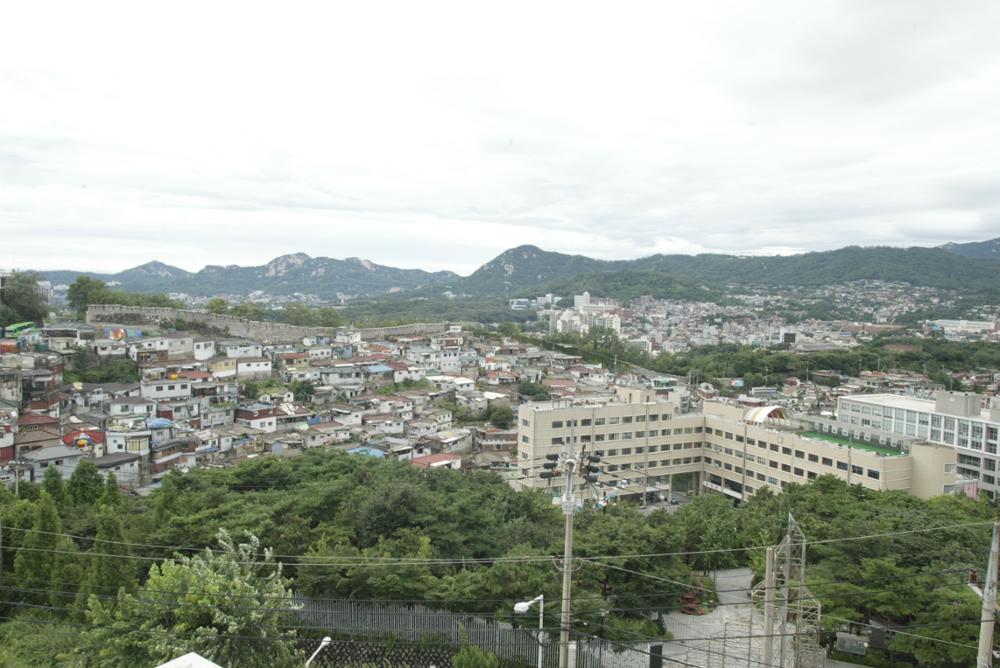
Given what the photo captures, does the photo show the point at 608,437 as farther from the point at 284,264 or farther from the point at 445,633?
the point at 284,264

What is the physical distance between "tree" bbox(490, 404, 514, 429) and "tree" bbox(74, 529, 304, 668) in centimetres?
2333

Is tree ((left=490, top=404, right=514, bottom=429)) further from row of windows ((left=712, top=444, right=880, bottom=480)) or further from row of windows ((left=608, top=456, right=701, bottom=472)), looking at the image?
row of windows ((left=712, top=444, right=880, bottom=480))

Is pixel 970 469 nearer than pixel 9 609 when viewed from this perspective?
No

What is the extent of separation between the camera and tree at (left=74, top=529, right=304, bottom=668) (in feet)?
24.9

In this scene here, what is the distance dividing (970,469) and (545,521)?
77.8 ft

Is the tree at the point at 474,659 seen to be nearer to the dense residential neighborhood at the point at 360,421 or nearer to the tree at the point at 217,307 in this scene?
the dense residential neighborhood at the point at 360,421

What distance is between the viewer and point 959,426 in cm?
2812

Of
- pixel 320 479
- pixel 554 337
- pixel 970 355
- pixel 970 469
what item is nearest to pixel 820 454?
pixel 970 469

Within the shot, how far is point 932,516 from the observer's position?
42.5 ft

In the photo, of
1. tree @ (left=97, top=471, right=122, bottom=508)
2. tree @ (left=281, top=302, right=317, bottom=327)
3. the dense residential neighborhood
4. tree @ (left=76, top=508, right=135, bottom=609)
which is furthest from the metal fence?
tree @ (left=281, top=302, right=317, bottom=327)

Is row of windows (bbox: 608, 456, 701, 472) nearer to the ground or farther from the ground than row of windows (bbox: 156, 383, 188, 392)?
nearer to the ground

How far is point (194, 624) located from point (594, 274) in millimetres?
140031

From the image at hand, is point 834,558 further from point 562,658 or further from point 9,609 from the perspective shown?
point 9,609

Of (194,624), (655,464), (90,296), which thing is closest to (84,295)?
(90,296)
